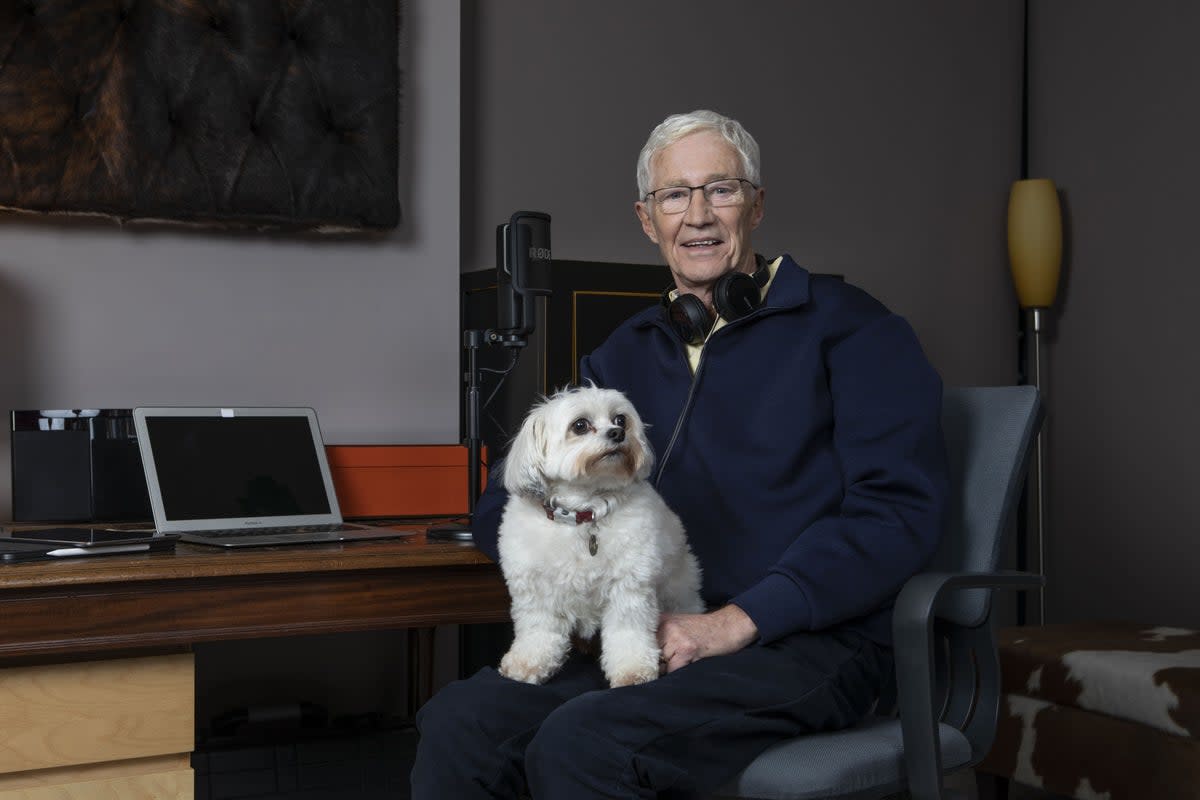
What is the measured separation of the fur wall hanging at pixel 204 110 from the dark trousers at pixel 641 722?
120 centimetres

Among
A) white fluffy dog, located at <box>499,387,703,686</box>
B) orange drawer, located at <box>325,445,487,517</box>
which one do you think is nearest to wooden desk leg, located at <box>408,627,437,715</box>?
orange drawer, located at <box>325,445,487,517</box>

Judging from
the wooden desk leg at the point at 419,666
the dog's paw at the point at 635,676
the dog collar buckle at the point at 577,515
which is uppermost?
the dog collar buckle at the point at 577,515

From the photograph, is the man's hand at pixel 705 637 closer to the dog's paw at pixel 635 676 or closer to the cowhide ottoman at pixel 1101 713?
the dog's paw at pixel 635 676

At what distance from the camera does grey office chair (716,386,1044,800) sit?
147 cm

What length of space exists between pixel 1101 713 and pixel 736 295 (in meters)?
1.44

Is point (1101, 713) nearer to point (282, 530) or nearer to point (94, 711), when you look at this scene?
point (282, 530)

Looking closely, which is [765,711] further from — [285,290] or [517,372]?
[285,290]

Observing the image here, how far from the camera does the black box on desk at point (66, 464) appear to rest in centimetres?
222

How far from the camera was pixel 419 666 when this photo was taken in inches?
106

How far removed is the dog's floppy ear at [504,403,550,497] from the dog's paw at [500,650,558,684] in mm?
228

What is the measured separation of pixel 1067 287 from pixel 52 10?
292cm

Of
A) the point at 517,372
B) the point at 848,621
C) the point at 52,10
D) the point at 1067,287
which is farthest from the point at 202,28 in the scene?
the point at 1067,287

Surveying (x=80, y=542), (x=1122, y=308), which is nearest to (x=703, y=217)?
(x=80, y=542)

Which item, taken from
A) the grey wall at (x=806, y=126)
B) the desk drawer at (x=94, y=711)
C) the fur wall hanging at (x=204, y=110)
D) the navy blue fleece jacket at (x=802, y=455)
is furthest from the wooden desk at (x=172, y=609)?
the grey wall at (x=806, y=126)
